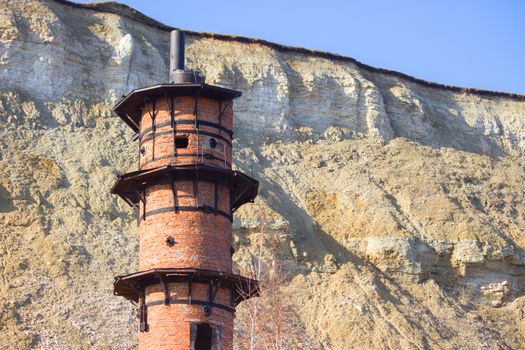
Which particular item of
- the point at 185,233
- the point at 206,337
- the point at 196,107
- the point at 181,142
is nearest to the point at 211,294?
the point at 206,337

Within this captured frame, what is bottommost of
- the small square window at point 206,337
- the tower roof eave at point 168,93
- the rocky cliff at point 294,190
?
the small square window at point 206,337

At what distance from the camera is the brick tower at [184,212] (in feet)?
79.2

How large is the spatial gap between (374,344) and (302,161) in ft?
54.4

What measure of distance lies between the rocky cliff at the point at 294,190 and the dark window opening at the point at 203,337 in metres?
25.0

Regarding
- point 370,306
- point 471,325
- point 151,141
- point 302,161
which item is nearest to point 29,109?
point 302,161

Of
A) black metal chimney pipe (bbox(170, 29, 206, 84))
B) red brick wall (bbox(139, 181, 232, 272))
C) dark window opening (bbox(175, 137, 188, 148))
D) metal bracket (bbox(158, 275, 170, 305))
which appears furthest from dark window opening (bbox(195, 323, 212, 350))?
black metal chimney pipe (bbox(170, 29, 206, 84))

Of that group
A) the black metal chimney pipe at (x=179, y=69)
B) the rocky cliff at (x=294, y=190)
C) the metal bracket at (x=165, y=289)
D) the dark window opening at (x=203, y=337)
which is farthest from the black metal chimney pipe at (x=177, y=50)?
the rocky cliff at (x=294, y=190)

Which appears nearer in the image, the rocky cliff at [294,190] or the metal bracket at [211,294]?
the metal bracket at [211,294]

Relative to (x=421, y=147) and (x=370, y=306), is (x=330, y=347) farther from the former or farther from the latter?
(x=421, y=147)

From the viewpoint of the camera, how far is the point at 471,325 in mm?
58812

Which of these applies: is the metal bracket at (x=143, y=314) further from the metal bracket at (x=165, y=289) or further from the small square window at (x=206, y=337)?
the small square window at (x=206, y=337)

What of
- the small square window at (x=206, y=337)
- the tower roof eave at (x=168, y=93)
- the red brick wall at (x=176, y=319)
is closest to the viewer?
the red brick wall at (x=176, y=319)

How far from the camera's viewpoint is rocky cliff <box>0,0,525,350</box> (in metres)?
54.1

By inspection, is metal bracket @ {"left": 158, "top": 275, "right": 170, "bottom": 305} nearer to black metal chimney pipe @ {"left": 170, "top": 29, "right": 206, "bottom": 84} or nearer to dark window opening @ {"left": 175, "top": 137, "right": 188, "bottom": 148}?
dark window opening @ {"left": 175, "top": 137, "right": 188, "bottom": 148}
